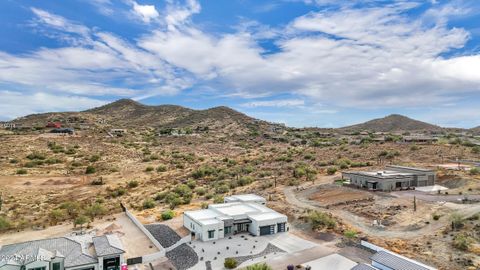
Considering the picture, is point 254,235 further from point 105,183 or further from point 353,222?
point 105,183

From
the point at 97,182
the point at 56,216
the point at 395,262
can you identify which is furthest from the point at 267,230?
the point at 97,182

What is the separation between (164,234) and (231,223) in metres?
6.99

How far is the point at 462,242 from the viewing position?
29.4 metres

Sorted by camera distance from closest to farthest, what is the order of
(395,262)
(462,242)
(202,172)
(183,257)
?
(395,262) → (462,242) → (183,257) → (202,172)

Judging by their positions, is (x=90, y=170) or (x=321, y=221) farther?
(x=90, y=170)

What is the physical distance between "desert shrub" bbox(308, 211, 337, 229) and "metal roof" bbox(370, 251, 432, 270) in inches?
410

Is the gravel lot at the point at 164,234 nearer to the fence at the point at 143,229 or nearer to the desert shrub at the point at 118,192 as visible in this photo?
the fence at the point at 143,229

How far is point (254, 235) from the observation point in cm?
3669

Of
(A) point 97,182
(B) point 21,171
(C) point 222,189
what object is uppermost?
(B) point 21,171

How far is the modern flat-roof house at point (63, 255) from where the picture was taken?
2544 cm

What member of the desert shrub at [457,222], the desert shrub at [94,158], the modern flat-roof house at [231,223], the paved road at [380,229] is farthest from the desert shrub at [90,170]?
the desert shrub at [457,222]

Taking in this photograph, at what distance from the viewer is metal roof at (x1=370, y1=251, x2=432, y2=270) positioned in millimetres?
24017

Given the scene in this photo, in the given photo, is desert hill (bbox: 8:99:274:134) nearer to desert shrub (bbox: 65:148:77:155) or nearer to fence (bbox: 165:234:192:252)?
desert shrub (bbox: 65:148:77:155)

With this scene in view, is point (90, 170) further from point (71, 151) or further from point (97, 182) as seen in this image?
point (71, 151)
